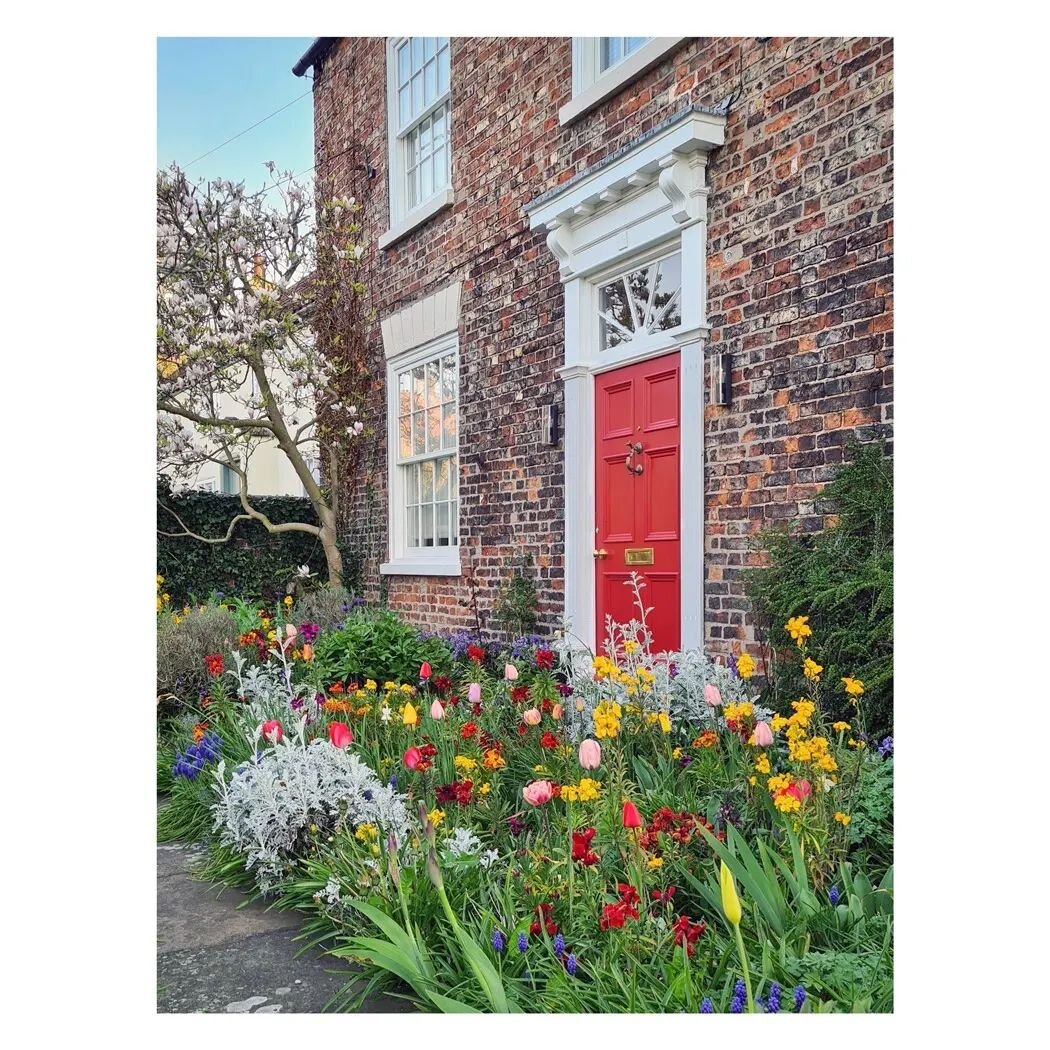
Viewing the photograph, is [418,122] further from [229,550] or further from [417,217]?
[229,550]

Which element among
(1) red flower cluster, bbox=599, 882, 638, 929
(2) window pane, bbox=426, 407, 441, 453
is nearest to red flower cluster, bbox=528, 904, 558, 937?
(1) red flower cluster, bbox=599, 882, 638, 929

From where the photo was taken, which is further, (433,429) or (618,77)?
(433,429)

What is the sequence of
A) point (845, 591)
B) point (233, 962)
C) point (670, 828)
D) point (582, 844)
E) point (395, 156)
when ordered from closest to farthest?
1. point (582, 844)
2. point (670, 828)
3. point (233, 962)
4. point (845, 591)
5. point (395, 156)

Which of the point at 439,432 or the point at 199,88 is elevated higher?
the point at 199,88

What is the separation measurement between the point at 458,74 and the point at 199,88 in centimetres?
354

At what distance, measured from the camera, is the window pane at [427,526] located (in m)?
8.52

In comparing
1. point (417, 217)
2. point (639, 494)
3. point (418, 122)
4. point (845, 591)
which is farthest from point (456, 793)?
point (418, 122)

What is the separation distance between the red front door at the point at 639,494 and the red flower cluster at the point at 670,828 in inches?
109

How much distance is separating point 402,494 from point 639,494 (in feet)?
11.8

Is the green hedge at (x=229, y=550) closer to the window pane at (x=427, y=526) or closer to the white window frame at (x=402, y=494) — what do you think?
the white window frame at (x=402, y=494)

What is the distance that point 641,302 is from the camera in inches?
235

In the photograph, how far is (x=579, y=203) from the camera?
6.08 metres
